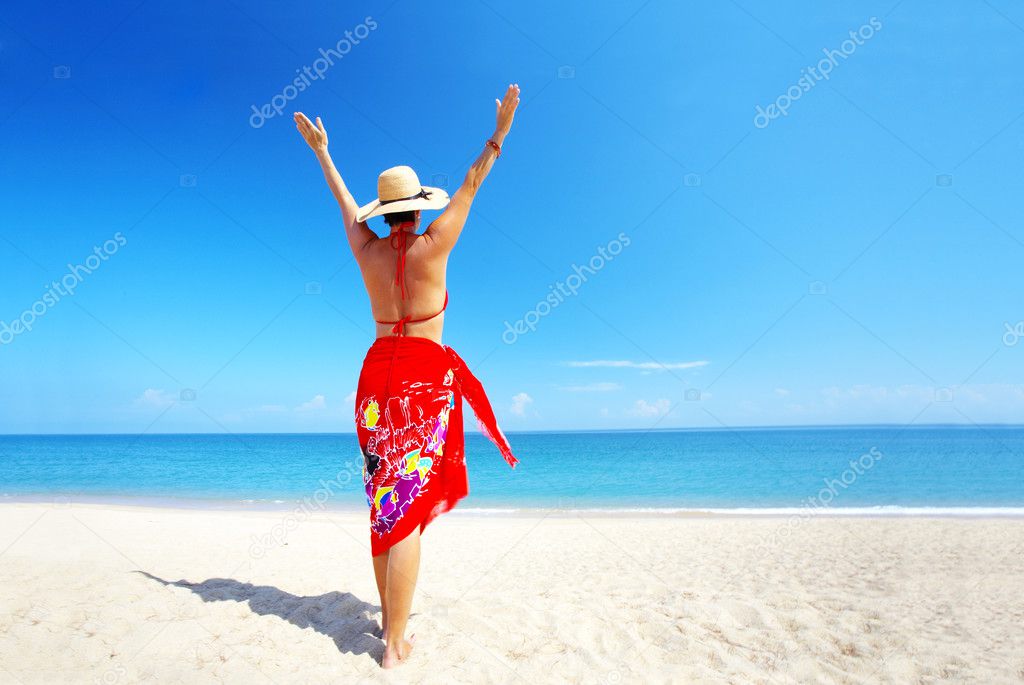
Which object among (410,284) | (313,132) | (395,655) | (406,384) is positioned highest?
(313,132)

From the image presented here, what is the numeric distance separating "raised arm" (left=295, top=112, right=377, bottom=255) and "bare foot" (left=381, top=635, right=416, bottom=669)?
185 centimetres

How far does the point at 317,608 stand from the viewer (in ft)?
11.5

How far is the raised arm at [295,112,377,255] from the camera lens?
2.95 m

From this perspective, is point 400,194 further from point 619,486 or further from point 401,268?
point 619,486

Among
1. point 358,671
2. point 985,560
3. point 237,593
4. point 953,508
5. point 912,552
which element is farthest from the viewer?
point 953,508

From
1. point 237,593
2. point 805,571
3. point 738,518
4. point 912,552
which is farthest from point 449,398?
point 738,518

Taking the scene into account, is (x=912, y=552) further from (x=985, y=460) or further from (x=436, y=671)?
(x=985, y=460)

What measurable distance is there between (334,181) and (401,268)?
→ 0.74 meters

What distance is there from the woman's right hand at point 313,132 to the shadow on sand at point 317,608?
8.37ft

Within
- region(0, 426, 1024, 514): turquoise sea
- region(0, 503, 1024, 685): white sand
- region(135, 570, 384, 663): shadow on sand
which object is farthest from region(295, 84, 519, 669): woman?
region(0, 426, 1024, 514): turquoise sea

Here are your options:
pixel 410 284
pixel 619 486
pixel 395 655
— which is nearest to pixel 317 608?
pixel 395 655

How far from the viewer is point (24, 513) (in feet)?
31.2

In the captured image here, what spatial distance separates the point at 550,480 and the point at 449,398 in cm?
1953

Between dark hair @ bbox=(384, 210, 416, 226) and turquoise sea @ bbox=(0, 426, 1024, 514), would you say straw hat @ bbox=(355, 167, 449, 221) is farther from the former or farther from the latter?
turquoise sea @ bbox=(0, 426, 1024, 514)
